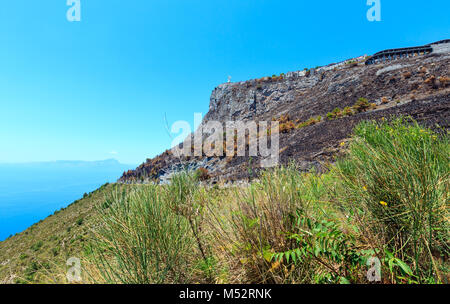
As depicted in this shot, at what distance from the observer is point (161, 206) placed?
1.70m

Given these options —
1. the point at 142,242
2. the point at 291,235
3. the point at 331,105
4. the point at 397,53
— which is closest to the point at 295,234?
the point at 291,235

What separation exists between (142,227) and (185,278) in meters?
0.57

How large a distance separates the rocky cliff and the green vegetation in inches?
19.2

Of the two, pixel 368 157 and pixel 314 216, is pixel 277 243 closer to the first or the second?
pixel 314 216

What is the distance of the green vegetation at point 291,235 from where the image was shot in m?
1.23

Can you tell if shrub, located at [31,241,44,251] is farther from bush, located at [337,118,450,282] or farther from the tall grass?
bush, located at [337,118,450,282]

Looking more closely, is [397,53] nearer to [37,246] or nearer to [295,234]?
[295,234]

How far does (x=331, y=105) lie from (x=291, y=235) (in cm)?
1701

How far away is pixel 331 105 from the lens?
15.6m

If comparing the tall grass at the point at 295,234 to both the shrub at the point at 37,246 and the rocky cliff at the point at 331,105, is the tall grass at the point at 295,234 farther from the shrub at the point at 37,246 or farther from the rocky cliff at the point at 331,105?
the shrub at the point at 37,246

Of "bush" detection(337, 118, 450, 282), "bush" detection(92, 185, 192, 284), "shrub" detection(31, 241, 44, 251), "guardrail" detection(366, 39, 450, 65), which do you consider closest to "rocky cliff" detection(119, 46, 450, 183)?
"bush" detection(92, 185, 192, 284)

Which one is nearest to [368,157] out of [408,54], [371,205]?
[371,205]

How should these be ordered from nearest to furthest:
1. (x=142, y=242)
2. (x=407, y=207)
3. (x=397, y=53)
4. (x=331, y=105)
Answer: (x=407, y=207) → (x=142, y=242) → (x=331, y=105) → (x=397, y=53)
